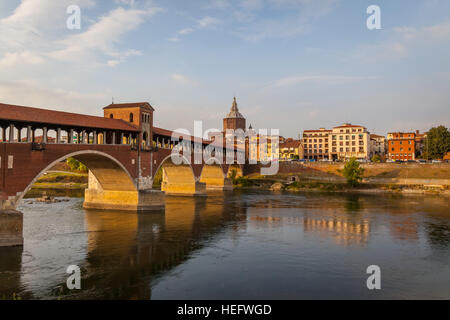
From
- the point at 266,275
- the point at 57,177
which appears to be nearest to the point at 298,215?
the point at 266,275

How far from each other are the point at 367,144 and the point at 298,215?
7723 cm

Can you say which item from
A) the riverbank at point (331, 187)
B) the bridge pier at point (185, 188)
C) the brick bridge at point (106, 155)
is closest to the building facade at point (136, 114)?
the brick bridge at point (106, 155)

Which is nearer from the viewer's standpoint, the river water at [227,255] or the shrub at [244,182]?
the river water at [227,255]

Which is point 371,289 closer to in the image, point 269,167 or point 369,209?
point 369,209

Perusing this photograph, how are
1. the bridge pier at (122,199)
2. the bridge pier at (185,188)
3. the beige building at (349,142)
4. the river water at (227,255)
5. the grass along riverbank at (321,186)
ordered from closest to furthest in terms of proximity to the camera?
the river water at (227,255), the bridge pier at (122,199), the bridge pier at (185,188), the grass along riverbank at (321,186), the beige building at (349,142)

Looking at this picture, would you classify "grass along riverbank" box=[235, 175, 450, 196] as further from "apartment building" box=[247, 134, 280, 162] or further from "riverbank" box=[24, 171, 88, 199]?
"riverbank" box=[24, 171, 88, 199]

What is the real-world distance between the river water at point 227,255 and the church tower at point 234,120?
100777mm

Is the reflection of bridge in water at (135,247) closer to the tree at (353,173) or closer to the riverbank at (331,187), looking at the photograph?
the riverbank at (331,187)

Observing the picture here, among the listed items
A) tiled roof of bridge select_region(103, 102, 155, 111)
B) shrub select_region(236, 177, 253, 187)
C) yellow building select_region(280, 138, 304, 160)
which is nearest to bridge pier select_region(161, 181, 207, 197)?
tiled roof of bridge select_region(103, 102, 155, 111)

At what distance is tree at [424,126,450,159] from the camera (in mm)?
94062

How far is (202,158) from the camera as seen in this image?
6391 cm

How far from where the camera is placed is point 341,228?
33531 millimetres

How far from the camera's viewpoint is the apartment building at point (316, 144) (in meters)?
117

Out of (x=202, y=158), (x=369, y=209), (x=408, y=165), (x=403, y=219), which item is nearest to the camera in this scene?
Answer: (x=403, y=219)
